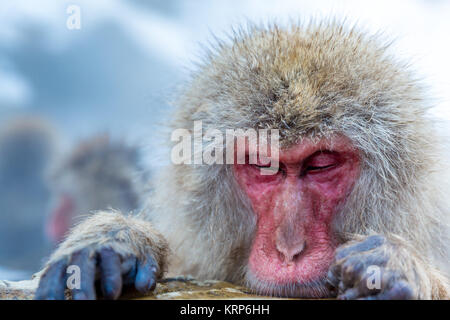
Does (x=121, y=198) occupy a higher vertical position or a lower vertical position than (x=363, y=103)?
lower

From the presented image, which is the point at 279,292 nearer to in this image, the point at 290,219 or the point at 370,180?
the point at 290,219

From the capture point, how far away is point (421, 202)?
3064 millimetres

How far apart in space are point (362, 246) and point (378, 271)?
20 cm

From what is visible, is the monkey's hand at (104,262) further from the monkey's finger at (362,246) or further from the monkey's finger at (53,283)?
the monkey's finger at (362,246)

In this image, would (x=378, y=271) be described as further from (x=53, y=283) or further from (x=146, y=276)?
(x=53, y=283)

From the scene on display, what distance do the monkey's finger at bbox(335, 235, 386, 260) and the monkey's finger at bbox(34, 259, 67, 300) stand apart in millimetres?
1271

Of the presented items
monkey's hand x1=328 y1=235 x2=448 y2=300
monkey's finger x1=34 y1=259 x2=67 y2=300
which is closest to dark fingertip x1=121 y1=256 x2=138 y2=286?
monkey's finger x1=34 y1=259 x2=67 y2=300

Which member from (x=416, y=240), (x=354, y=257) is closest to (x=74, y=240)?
(x=354, y=257)

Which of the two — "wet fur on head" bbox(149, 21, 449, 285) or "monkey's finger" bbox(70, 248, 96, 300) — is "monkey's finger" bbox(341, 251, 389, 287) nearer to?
"wet fur on head" bbox(149, 21, 449, 285)

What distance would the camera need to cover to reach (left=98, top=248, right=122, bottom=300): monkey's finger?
2.30m

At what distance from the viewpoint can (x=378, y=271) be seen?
2264mm

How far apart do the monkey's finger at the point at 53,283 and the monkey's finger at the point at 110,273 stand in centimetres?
17

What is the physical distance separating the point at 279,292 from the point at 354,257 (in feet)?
1.93

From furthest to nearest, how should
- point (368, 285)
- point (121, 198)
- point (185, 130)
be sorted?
point (121, 198) < point (185, 130) < point (368, 285)
